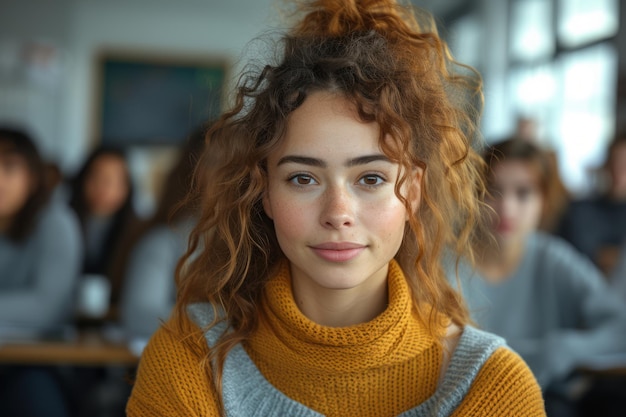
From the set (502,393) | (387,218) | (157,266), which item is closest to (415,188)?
(387,218)

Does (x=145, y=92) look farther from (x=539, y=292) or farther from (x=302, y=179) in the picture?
(x=302, y=179)

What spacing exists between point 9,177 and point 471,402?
2.10m

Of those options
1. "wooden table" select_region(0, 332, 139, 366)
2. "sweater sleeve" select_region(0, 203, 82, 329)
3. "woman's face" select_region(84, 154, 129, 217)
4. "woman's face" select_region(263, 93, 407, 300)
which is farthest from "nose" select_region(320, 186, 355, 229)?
"woman's face" select_region(84, 154, 129, 217)

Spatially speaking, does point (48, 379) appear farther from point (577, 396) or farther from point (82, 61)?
A: point (82, 61)

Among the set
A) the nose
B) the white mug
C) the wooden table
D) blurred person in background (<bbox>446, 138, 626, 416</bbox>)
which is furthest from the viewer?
the white mug

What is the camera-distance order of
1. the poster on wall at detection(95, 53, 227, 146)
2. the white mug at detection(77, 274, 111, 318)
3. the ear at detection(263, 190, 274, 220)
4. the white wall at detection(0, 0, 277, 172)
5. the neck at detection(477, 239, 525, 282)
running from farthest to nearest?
the poster on wall at detection(95, 53, 227, 146)
the white wall at detection(0, 0, 277, 172)
the white mug at detection(77, 274, 111, 318)
the neck at detection(477, 239, 525, 282)
the ear at detection(263, 190, 274, 220)

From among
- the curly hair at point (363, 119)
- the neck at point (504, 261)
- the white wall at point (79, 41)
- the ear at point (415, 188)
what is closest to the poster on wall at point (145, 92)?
the white wall at point (79, 41)

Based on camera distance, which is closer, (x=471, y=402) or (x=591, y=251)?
(x=471, y=402)

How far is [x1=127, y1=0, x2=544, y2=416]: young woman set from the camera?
113cm

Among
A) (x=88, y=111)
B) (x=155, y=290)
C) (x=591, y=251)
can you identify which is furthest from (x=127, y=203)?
(x=88, y=111)

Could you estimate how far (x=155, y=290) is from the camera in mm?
2502

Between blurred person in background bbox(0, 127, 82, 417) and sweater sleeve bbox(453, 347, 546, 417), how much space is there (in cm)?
168

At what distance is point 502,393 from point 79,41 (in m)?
8.22

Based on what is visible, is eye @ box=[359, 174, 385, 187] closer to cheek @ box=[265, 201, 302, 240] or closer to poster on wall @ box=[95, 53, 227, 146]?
cheek @ box=[265, 201, 302, 240]
